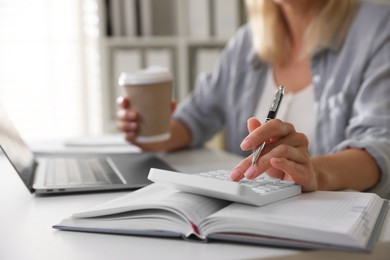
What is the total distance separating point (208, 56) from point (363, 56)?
1.36 m

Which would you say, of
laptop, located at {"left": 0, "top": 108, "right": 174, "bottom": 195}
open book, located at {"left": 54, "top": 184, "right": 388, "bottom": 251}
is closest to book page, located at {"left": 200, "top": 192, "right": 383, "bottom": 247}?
open book, located at {"left": 54, "top": 184, "right": 388, "bottom": 251}

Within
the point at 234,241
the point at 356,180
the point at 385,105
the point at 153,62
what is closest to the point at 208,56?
the point at 153,62

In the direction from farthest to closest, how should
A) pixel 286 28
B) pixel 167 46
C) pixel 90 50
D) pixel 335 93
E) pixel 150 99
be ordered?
1. pixel 90 50
2. pixel 167 46
3. pixel 286 28
4. pixel 335 93
5. pixel 150 99

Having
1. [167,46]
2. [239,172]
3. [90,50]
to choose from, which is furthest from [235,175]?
[90,50]

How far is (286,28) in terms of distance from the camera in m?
1.63

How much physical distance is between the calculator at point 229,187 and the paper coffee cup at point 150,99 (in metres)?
0.44

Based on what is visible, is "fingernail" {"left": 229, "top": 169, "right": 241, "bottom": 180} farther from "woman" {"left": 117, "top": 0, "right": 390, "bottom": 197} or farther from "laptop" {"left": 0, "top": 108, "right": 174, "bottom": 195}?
"laptop" {"left": 0, "top": 108, "right": 174, "bottom": 195}

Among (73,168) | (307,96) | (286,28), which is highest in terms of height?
(286,28)

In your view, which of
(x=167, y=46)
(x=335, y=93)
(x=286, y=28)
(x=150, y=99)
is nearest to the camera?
(x=150, y=99)

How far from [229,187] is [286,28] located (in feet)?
3.54

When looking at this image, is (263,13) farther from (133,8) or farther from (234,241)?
(234,241)

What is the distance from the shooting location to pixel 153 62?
2551 millimetres

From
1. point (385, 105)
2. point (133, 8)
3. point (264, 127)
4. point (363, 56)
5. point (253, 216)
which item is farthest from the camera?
point (133, 8)

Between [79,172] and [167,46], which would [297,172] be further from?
[167,46]
